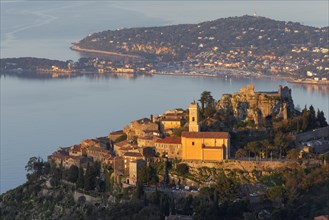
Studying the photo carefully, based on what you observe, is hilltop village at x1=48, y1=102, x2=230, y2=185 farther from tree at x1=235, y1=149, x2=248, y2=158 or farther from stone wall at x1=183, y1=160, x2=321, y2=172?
stone wall at x1=183, y1=160, x2=321, y2=172

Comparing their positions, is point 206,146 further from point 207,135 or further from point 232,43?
point 232,43

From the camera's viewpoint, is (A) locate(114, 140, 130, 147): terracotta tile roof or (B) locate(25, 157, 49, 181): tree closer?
(A) locate(114, 140, 130, 147): terracotta tile roof

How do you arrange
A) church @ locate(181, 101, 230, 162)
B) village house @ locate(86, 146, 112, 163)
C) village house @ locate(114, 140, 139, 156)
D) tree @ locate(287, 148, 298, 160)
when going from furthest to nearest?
village house @ locate(86, 146, 112, 163), village house @ locate(114, 140, 139, 156), church @ locate(181, 101, 230, 162), tree @ locate(287, 148, 298, 160)

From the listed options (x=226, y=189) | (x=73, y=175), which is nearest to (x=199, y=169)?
(x=226, y=189)

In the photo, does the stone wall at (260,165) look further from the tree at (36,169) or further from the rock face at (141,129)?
the tree at (36,169)

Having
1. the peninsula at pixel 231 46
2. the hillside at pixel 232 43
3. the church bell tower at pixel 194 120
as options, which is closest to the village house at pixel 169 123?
the church bell tower at pixel 194 120

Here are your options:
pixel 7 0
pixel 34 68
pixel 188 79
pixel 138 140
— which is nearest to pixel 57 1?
pixel 7 0

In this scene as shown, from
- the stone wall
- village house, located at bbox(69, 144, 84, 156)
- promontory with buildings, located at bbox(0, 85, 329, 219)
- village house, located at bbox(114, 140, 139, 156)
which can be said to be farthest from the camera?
village house, located at bbox(69, 144, 84, 156)

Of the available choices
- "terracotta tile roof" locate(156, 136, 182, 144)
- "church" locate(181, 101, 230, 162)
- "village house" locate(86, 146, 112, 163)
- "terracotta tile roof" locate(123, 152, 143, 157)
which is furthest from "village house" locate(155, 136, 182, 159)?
"village house" locate(86, 146, 112, 163)
